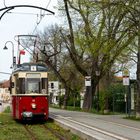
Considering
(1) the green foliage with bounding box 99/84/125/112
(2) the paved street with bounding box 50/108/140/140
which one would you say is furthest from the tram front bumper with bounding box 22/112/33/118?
(1) the green foliage with bounding box 99/84/125/112

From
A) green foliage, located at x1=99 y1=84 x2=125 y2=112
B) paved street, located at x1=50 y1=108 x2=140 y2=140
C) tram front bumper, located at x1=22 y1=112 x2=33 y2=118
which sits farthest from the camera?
green foliage, located at x1=99 y1=84 x2=125 y2=112

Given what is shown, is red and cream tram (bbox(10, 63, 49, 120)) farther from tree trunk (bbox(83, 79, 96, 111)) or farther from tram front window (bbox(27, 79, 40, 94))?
tree trunk (bbox(83, 79, 96, 111))

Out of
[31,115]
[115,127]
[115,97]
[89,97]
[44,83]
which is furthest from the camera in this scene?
[89,97]

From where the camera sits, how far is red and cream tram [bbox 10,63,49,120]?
1055 inches

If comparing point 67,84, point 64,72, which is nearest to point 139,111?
point 67,84

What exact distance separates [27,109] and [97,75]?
67.8 ft

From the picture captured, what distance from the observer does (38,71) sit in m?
27.2

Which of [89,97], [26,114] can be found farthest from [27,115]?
[89,97]

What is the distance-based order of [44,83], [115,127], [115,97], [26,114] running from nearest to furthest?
[115,127] < [26,114] < [44,83] < [115,97]

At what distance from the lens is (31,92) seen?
26.9 metres

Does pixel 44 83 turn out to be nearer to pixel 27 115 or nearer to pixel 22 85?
pixel 22 85

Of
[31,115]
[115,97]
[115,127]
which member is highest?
[115,97]

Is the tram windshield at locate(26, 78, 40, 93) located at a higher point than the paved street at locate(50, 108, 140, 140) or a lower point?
higher

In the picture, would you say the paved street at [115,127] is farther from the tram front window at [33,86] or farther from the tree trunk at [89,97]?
the tree trunk at [89,97]
